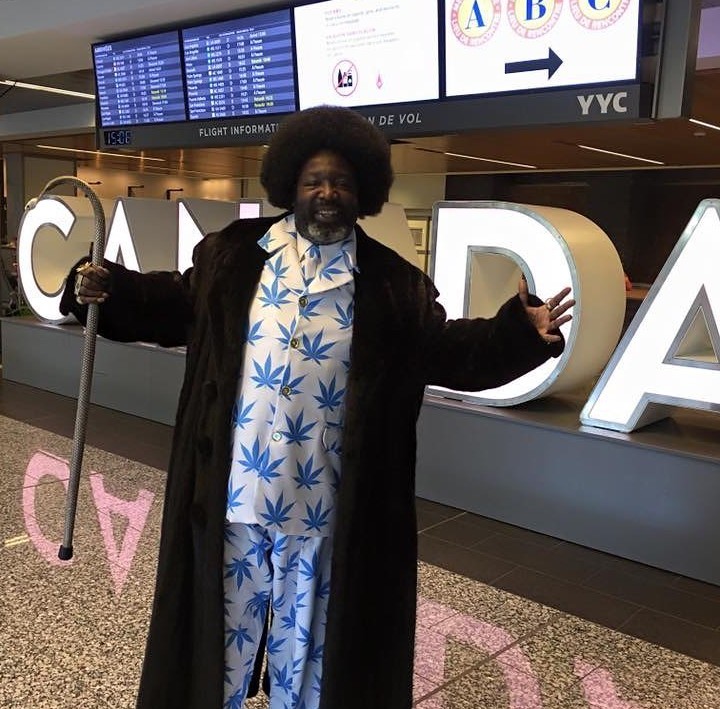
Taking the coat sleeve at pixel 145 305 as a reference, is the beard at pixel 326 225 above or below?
above

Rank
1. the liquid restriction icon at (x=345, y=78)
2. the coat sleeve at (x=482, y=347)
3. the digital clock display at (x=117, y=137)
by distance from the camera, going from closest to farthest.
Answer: the coat sleeve at (x=482, y=347), the liquid restriction icon at (x=345, y=78), the digital clock display at (x=117, y=137)

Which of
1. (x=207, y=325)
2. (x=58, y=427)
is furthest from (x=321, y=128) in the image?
(x=58, y=427)

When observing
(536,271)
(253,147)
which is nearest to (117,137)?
(253,147)

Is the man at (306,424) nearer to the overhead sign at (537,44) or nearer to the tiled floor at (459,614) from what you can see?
the tiled floor at (459,614)

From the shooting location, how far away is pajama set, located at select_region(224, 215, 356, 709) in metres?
1.75

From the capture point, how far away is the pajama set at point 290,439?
1.75 meters

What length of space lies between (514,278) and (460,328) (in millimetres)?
2808

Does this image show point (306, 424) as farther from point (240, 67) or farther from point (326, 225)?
point (240, 67)

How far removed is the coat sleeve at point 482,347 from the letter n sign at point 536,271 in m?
2.02

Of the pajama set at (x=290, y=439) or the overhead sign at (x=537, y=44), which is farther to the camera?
the overhead sign at (x=537, y=44)

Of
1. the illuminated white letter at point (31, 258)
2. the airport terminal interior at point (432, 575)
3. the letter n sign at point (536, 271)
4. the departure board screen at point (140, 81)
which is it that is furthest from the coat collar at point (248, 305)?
the illuminated white letter at point (31, 258)

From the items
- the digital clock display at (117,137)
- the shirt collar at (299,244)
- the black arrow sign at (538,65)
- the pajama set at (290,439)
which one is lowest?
the pajama set at (290,439)

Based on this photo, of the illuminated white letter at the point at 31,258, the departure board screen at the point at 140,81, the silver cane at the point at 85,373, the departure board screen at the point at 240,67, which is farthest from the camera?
the illuminated white letter at the point at 31,258

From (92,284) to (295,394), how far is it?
53 cm
